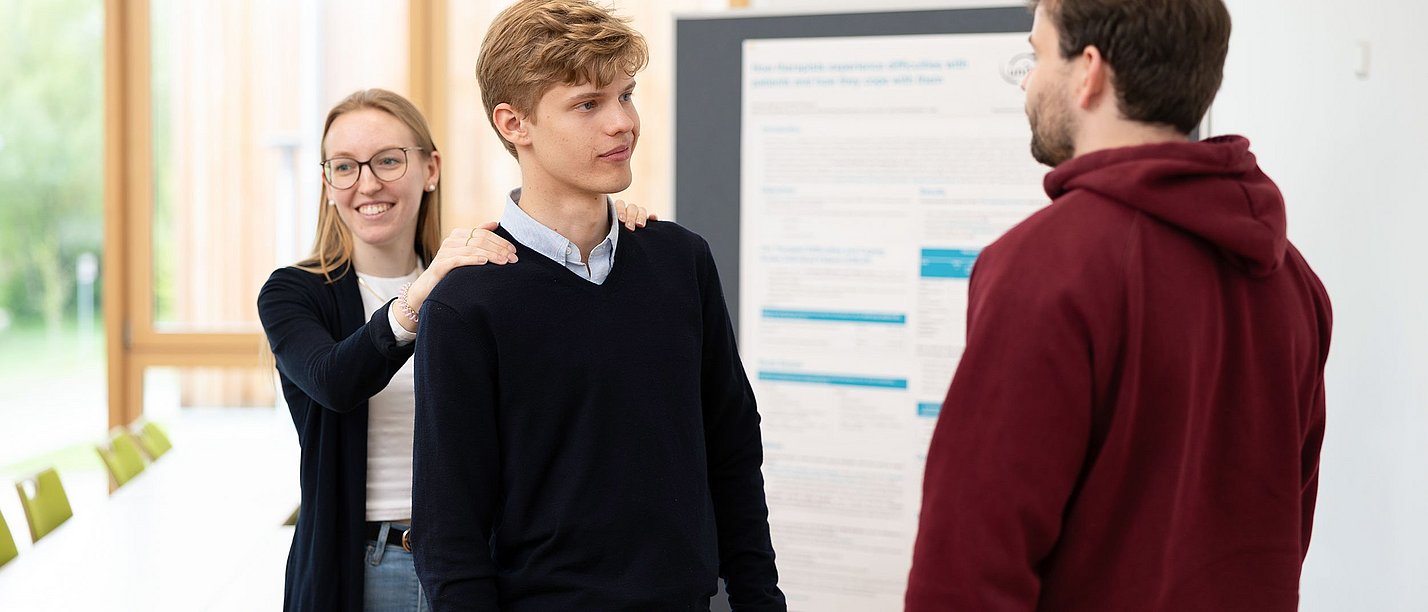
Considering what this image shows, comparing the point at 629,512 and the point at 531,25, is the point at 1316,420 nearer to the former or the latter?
the point at 629,512

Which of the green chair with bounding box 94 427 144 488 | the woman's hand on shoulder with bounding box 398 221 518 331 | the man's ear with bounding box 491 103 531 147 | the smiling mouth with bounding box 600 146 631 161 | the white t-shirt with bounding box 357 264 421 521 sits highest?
the man's ear with bounding box 491 103 531 147

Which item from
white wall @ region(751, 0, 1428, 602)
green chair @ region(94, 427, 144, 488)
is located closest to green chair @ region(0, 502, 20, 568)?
green chair @ region(94, 427, 144, 488)

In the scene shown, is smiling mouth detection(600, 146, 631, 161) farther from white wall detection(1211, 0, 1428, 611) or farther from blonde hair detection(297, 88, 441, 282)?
white wall detection(1211, 0, 1428, 611)

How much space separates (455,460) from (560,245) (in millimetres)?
306

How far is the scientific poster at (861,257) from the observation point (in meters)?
2.87

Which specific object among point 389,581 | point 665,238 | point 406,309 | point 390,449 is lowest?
point 389,581

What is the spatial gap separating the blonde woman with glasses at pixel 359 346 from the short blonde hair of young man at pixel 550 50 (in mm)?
199

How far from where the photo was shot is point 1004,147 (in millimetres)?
2848

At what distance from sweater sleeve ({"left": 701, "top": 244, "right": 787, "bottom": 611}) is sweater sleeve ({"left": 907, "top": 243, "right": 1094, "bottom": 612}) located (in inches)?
20.0

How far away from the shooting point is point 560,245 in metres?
1.47

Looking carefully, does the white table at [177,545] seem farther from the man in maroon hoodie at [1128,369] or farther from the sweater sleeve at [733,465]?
the man in maroon hoodie at [1128,369]

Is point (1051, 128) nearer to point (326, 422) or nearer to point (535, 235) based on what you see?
point (535, 235)

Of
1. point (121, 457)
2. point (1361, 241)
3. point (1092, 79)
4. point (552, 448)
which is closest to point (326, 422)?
point (552, 448)

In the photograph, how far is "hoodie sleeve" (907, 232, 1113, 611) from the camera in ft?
3.61
